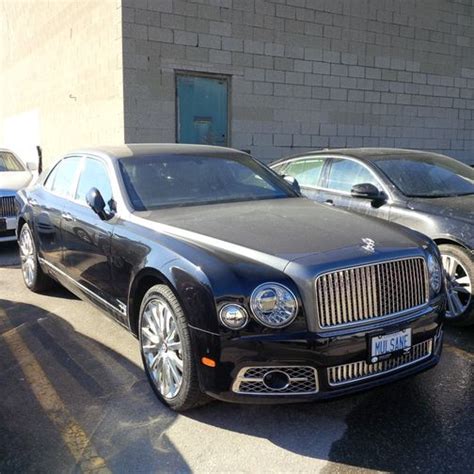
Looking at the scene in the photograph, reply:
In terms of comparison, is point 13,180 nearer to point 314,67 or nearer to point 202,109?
point 202,109

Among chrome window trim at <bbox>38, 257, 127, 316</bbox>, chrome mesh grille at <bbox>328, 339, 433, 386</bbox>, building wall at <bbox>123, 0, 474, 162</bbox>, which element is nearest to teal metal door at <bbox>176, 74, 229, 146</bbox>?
building wall at <bbox>123, 0, 474, 162</bbox>

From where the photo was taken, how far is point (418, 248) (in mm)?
3055

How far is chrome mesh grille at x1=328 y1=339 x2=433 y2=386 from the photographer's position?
2689mm

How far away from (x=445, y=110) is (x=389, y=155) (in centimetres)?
854

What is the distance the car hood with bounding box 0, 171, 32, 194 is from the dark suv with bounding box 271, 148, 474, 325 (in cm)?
402

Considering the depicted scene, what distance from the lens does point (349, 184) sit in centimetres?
555

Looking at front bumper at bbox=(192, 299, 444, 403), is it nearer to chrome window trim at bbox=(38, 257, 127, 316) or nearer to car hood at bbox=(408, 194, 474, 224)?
chrome window trim at bbox=(38, 257, 127, 316)

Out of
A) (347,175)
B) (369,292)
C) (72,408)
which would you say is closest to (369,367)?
(369,292)

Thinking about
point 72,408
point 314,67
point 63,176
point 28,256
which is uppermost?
point 314,67

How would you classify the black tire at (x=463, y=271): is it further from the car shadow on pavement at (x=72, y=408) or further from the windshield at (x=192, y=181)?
the car shadow on pavement at (x=72, y=408)

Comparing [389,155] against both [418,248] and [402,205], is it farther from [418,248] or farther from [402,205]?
[418,248]

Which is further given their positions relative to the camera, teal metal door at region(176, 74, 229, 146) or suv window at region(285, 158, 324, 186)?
teal metal door at region(176, 74, 229, 146)

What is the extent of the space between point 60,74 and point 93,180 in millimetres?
8750

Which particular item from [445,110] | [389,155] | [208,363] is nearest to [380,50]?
[445,110]
